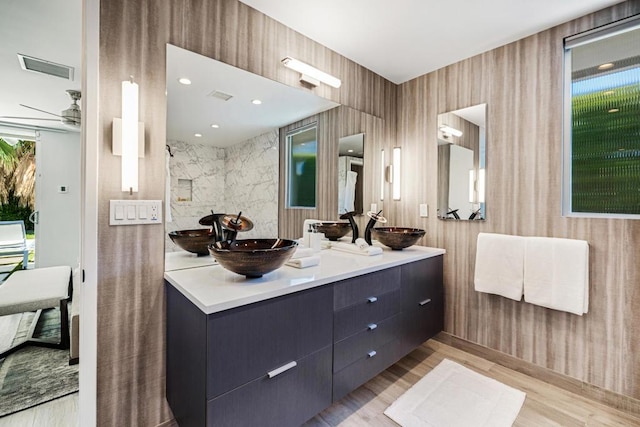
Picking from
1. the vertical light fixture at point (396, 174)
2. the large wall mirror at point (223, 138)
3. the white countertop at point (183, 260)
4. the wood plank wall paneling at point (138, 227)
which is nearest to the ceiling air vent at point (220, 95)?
the large wall mirror at point (223, 138)

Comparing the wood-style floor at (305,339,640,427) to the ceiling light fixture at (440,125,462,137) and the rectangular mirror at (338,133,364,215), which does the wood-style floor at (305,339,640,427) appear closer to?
the rectangular mirror at (338,133,364,215)

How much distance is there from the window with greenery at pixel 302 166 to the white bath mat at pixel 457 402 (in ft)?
4.84

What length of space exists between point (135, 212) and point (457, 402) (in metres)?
2.19

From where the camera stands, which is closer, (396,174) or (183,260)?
(183,260)

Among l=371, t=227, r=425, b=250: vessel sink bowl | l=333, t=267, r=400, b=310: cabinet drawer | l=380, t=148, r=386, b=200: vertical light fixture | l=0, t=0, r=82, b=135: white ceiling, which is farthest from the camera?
l=380, t=148, r=386, b=200: vertical light fixture

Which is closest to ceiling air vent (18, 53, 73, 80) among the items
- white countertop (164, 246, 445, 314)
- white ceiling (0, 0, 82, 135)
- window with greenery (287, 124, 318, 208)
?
white ceiling (0, 0, 82, 135)

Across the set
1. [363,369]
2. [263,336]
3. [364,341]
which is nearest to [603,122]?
[364,341]

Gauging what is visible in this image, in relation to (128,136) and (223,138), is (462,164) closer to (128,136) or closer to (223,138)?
(223,138)

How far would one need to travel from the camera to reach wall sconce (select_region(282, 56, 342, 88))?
1.96 meters

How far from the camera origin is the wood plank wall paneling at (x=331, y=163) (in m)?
2.05

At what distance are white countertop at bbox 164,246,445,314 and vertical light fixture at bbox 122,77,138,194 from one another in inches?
20.5

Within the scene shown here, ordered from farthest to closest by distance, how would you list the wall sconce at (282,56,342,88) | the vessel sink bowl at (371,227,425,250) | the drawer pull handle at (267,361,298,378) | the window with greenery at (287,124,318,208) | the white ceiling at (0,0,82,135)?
1. the vessel sink bowl at (371,227,425,250)
2. the window with greenery at (287,124,318,208)
3. the wall sconce at (282,56,342,88)
4. the white ceiling at (0,0,82,135)
5. the drawer pull handle at (267,361,298,378)

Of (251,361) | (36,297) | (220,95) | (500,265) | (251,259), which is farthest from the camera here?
(36,297)

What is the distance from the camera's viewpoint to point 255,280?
1.40 m
